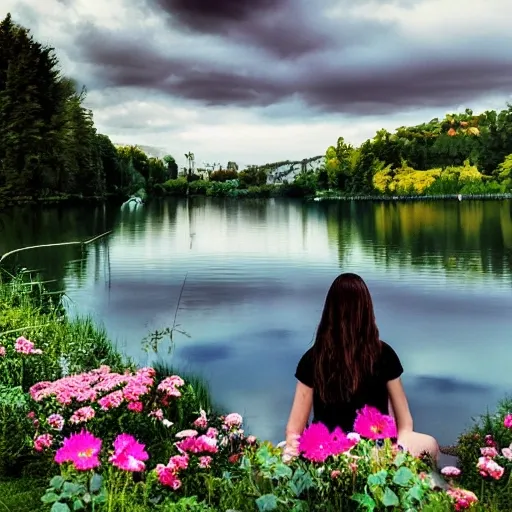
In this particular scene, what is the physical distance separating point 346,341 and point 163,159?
60.1 feet

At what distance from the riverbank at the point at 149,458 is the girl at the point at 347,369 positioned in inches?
6.9

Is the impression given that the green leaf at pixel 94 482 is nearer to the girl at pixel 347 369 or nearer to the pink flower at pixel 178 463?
the pink flower at pixel 178 463

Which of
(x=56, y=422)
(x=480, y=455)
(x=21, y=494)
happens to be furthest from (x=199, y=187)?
(x=21, y=494)

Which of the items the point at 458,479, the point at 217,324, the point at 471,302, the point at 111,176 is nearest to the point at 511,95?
the point at 111,176

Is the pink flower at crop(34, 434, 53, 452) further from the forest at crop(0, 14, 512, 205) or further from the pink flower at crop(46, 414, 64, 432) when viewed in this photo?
the forest at crop(0, 14, 512, 205)

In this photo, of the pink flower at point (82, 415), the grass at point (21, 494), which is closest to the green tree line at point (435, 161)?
the pink flower at point (82, 415)

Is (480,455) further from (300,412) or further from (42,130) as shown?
(42,130)

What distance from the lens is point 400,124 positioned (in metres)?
23.9

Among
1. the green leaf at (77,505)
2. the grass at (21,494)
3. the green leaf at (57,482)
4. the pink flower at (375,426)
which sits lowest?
the grass at (21,494)

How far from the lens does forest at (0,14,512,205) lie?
14195 mm

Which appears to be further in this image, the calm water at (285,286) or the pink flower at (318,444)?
the calm water at (285,286)

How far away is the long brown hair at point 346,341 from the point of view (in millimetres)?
1989

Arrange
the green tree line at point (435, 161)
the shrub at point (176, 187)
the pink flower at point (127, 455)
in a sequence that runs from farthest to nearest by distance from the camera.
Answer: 1. the green tree line at point (435, 161)
2. the shrub at point (176, 187)
3. the pink flower at point (127, 455)

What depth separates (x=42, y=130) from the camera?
48.9ft
